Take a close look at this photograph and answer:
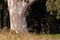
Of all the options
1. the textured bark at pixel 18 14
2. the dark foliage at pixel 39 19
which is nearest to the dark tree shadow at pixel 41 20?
the dark foliage at pixel 39 19

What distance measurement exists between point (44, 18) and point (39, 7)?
3.59 feet

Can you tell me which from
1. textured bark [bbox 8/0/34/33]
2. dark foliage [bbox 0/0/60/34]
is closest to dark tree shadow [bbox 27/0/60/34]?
dark foliage [bbox 0/0/60/34]

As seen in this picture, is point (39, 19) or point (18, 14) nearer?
point (18, 14)

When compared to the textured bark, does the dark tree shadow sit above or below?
below

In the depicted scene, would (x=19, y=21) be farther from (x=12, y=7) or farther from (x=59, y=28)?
(x=59, y=28)

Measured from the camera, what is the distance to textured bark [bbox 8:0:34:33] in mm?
17328

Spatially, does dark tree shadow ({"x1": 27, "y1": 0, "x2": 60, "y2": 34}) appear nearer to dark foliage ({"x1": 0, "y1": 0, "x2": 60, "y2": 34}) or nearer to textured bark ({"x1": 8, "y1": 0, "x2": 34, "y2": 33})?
dark foliage ({"x1": 0, "y1": 0, "x2": 60, "y2": 34})

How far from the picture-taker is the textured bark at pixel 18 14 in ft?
56.9

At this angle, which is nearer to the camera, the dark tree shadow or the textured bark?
the textured bark

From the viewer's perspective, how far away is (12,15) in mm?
17656

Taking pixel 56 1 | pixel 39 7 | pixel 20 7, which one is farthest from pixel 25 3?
pixel 39 7

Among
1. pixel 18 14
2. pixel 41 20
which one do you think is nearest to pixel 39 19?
pixel 41 20

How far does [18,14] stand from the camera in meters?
17.4

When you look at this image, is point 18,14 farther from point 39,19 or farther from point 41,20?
point 41,20
